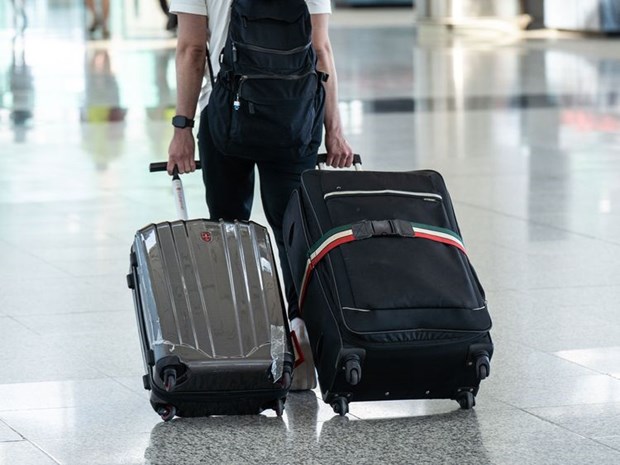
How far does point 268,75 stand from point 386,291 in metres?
0.71

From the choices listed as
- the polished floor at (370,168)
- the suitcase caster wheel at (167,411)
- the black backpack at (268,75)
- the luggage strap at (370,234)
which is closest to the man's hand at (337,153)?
the black backpack at (268,75)

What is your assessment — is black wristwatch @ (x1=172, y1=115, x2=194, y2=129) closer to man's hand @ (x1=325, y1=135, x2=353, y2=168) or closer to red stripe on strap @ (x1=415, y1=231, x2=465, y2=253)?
man's hand @ (x1=325, y1=135, x2=353, y2=168)

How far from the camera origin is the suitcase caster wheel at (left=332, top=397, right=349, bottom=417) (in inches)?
152

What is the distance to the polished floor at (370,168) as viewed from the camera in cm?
378

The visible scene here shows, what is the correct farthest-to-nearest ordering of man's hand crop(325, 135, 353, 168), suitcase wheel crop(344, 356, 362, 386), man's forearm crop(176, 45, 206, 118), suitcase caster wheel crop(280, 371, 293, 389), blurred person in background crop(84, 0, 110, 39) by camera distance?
blurred person in background crop(84, 0, 110, 39) < man's hand crop(325, 135, 353, 168) < man's forearm crop(176, 45, 206, 118) < suitcase caster wheel crop(280, 371, 293, 389) < suitcase wheel crop(344, 356, 362, 386)

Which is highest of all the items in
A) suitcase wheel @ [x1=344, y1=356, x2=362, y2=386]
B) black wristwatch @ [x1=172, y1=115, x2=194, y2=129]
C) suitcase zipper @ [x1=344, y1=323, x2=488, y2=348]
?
black wristwatch @ [x1=172, y1=115, x2=194, y2=129]

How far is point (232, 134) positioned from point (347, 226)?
46 centimetres

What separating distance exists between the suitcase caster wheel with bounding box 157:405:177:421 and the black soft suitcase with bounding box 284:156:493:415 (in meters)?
0.42

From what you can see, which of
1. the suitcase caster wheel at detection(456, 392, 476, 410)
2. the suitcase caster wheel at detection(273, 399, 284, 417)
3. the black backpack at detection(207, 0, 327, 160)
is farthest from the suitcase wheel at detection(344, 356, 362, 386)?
the black backpack at detection(207, 0, 327, 160)

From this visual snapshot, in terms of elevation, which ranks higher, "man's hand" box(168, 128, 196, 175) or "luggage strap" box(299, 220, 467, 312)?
"man's hand" box(168, 128, 196, 175)

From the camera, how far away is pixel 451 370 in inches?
150

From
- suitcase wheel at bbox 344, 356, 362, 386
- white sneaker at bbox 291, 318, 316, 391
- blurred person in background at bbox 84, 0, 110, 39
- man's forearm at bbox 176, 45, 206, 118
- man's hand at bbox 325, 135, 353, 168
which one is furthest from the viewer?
blurred person in background at bbox 84, 0, 110, 39

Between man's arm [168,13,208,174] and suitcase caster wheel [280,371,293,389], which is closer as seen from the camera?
suitcase caster wheel [280,371,293,389]

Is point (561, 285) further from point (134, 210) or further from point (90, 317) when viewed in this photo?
point (134, 210)
